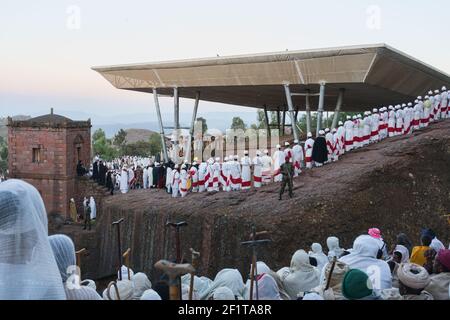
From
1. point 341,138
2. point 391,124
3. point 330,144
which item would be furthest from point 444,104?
point 330,144

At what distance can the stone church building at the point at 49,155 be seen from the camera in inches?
1243

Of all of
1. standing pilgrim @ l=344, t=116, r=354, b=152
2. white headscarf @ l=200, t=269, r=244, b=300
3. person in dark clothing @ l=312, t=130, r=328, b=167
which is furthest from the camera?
standing pilgrim @ l=344, t=116, r=354, b=152

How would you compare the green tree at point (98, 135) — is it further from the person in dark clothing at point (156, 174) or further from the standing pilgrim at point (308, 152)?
the standing pilgrim at point (308, 152)

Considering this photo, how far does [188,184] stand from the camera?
19.7 meters

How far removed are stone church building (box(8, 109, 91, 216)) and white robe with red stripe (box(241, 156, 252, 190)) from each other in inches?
636

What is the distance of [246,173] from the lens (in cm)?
1800

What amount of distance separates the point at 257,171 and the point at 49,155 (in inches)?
688

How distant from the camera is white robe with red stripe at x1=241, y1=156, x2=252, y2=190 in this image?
58.8ft

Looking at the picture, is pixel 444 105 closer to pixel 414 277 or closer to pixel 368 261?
pixel 368 261

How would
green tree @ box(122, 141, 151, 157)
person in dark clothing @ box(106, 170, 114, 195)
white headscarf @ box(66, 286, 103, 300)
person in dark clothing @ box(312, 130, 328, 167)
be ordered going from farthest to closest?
green tree @ box(122, 141, 151, 157) → person in dark clothing @ box(106, 170, 114, 195) → person in dark clothing @ box(312, 130, 328, 167) → white headscarf @ box(66, 286, 103, 300)

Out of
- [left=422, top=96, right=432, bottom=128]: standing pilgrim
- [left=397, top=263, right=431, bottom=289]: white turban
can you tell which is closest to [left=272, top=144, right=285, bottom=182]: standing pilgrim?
[left=422, top=96, right=432, bottom=128]: standing pilgrim

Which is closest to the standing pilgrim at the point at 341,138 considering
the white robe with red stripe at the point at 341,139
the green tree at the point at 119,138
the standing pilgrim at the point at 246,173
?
the white robe with red stripe at the point at 341,139

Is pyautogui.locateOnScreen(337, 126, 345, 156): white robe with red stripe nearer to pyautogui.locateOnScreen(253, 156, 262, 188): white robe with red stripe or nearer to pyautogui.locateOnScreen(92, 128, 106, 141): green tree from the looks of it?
pyautogui.locateOnScreen(253, 156, 262, 188): white robe with red stripe
